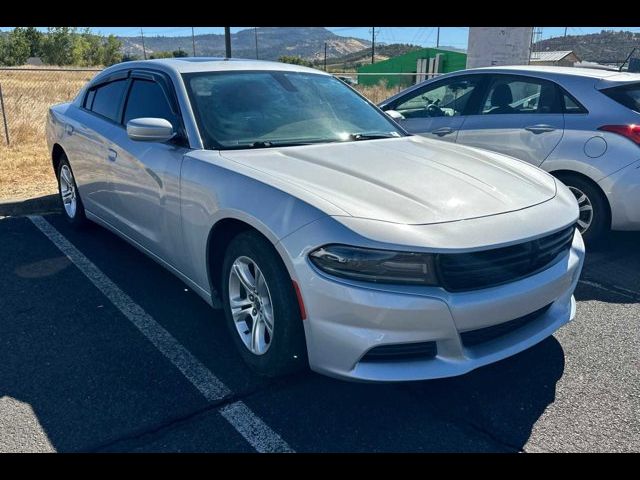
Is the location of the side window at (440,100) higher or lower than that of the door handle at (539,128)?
higher

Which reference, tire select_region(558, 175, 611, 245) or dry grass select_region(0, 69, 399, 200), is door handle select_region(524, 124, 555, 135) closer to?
tire select_region(558, 175, 611, 245)

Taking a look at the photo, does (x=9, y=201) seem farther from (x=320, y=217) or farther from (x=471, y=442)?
(x=471, y=442)

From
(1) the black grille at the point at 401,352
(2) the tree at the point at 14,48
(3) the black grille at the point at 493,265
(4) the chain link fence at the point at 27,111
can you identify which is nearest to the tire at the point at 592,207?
(3) the black grille at the point at 493,265

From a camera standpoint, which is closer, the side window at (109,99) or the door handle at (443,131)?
the side window at (109,99)

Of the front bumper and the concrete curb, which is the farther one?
the concrete curb

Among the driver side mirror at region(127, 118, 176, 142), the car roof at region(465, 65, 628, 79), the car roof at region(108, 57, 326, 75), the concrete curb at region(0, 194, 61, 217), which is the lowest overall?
the concrete curb at region(0, 194, 61, 217)

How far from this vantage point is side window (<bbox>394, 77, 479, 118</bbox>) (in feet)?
19.5

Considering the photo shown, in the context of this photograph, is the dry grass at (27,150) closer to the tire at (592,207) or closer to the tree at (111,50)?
the tire at (592,207)

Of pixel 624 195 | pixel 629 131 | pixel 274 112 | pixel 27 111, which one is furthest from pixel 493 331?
pixel 27 111

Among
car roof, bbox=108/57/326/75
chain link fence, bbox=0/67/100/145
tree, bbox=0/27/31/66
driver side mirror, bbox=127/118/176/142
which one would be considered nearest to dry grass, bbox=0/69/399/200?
chain link fence, bbox=0/67/100/145

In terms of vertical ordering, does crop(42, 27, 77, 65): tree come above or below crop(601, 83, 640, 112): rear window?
above

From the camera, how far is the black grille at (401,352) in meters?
2.50

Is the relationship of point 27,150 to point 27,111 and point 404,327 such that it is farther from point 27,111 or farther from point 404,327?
point 404,327

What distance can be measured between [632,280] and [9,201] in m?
6.24
